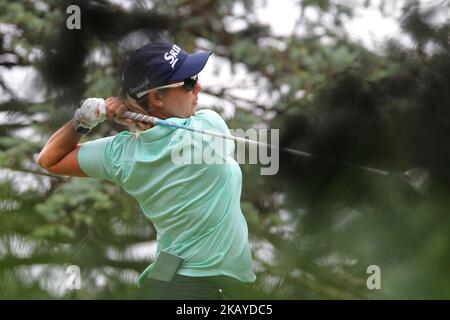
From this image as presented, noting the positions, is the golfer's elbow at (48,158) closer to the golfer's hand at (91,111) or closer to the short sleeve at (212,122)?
the golfer's hand at (91,111)

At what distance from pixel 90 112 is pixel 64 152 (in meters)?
0.12

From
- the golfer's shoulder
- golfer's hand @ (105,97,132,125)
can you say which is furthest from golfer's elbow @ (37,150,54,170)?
the golfer's shoulder

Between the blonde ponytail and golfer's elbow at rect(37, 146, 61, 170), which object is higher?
the blonde ponytail

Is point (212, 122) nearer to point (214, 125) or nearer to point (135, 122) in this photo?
point (214, 125)

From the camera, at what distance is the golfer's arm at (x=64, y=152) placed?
3.92 ft

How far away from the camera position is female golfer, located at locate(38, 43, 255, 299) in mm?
1001

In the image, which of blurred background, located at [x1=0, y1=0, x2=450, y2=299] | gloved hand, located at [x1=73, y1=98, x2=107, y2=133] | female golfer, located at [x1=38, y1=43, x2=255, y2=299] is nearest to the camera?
blurred background, located at [x1=0, y1=0, x2=450, y2=299]

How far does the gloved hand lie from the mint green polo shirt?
5 centimetres

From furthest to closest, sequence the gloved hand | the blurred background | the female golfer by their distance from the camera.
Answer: the gloved hand, the female golfer, the blurred background

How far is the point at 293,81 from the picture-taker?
9.20 feet

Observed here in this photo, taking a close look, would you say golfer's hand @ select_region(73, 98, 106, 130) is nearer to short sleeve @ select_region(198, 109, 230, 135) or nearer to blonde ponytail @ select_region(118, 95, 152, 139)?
blonde ponytail @ select_region(118, 95, 152, 139)

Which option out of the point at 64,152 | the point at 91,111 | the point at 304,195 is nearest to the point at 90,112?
the point at 91,111
